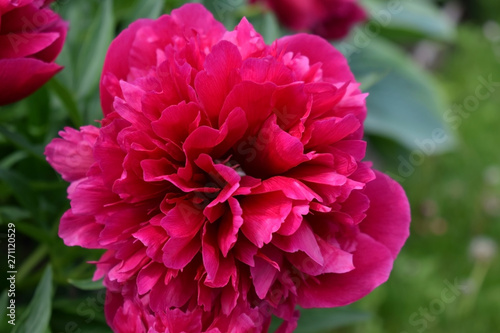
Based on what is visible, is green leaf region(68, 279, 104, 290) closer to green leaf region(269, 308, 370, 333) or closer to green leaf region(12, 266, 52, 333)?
green leaf region(12, 266, 52, 333)

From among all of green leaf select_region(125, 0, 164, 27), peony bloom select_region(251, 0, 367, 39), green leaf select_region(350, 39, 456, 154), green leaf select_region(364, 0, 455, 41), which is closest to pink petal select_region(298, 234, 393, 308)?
green leaf select_region(125, 0, 164, 27)

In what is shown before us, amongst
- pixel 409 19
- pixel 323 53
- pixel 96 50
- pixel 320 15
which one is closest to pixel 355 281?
pixel 323 53

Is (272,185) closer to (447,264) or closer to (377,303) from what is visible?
(377,303)

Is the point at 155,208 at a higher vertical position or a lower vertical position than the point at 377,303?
higher

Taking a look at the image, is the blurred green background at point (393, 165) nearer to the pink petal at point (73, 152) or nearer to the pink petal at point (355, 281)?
the pink petal at point (73, 152)

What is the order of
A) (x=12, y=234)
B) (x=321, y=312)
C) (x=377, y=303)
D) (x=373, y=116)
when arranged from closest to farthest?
(x=12, y=234) < (x=321, y=312) < (x=377, y=303) < (x=373, y=116)

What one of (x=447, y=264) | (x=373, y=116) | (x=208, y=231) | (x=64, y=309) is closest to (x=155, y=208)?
(x=208, y=231)

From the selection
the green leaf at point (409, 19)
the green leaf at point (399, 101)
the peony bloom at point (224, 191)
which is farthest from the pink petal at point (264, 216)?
the green leaf at point (409, 19)

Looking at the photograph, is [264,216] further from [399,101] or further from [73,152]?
[399,101]
